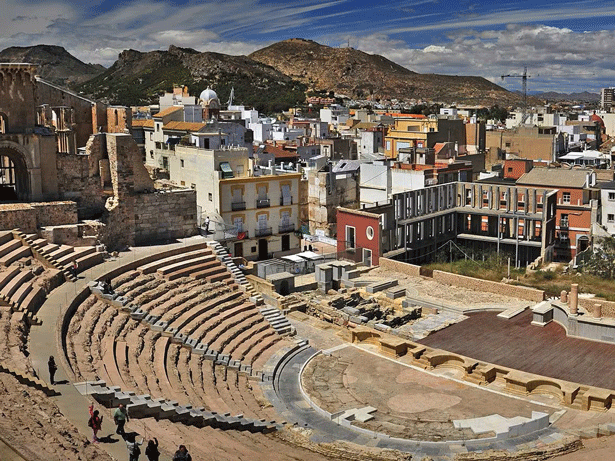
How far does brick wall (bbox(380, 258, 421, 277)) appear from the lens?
4203 cm

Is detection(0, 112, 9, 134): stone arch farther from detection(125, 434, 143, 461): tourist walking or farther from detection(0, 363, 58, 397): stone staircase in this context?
detection(125, 434, 143, 461): tourist walking

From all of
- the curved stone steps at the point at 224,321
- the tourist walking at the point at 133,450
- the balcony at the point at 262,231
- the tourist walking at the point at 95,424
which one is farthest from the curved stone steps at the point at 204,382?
the balcony at the point at 262,231

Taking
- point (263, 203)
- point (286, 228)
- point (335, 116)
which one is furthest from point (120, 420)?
point (335, 116)

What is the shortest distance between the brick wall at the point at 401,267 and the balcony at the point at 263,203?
932 centimetres

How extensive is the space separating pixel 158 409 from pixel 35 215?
16644 mm

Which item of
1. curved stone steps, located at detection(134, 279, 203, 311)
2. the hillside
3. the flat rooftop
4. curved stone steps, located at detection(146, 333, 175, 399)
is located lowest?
the flat rooftop

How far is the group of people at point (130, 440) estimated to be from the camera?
15203mm

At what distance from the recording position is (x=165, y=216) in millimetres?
39031

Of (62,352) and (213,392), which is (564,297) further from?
(62,352)

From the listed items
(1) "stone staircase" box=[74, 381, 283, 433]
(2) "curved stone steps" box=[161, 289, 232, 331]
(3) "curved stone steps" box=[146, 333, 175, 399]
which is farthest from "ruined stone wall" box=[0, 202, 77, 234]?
(1) "stone staircase" box=[74, 381, 283, 433]

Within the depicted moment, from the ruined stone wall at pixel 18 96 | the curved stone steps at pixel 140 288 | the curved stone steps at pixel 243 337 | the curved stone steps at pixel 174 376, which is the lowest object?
the curved stone steps at pixel 243 337

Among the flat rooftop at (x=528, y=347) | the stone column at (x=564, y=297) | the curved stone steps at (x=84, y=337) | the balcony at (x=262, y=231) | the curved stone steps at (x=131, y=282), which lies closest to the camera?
the curved stone steps at (x=84, y=337)

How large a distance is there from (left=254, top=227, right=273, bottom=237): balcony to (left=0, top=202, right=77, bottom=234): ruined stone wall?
613 inches

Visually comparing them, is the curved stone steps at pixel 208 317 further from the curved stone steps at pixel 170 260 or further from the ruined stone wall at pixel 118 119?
the ruined stone wall at pixel 118 119
